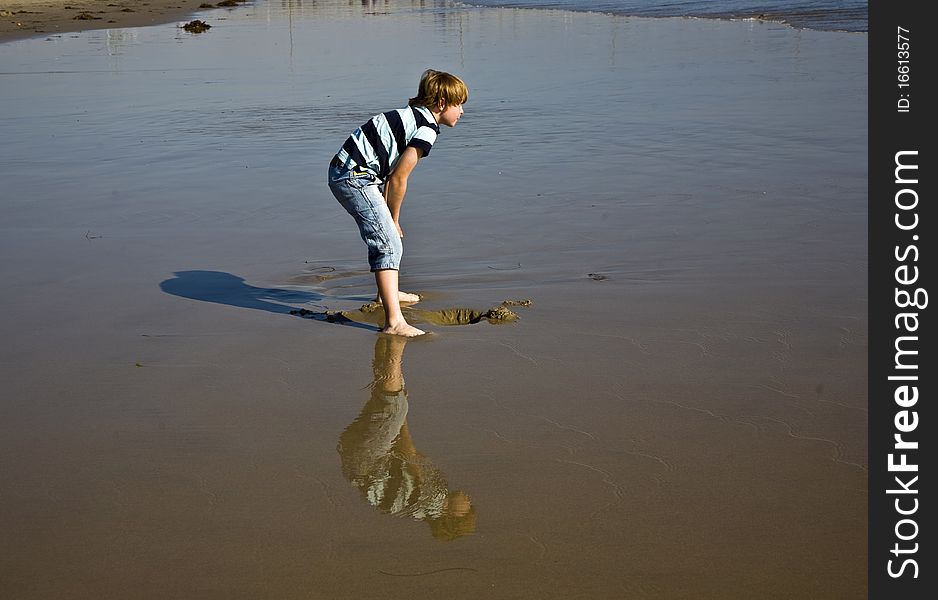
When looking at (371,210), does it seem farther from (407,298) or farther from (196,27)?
(196,27)

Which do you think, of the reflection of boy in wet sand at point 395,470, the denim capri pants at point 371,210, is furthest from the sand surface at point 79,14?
the reflection of boy in wet sand at point 395,470

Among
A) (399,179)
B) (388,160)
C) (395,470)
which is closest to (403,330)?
(399,179)

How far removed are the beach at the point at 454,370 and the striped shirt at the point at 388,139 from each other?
75 centimetres

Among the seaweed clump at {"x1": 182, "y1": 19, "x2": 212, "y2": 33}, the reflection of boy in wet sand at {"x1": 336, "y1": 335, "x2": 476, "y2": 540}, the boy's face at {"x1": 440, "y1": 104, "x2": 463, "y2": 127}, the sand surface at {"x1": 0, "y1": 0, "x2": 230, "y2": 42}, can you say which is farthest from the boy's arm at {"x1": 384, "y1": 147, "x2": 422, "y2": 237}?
the seaweed clump at {"x1": 182, "y1": 19, "x2": 212, "y2": 33}

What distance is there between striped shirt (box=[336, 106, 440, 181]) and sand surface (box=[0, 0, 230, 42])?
68.8ft

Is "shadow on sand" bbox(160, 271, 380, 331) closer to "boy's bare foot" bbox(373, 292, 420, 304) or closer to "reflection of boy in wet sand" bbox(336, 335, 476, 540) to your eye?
"boy's bare foot" bbox(373, 292, 420, 304)

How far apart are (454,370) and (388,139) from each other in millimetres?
1319

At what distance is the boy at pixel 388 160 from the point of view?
4668 millimetres

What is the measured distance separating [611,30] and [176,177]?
1621 centimetres

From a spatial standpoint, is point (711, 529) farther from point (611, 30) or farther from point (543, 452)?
point (611, 30)

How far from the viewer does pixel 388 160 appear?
480 cm
